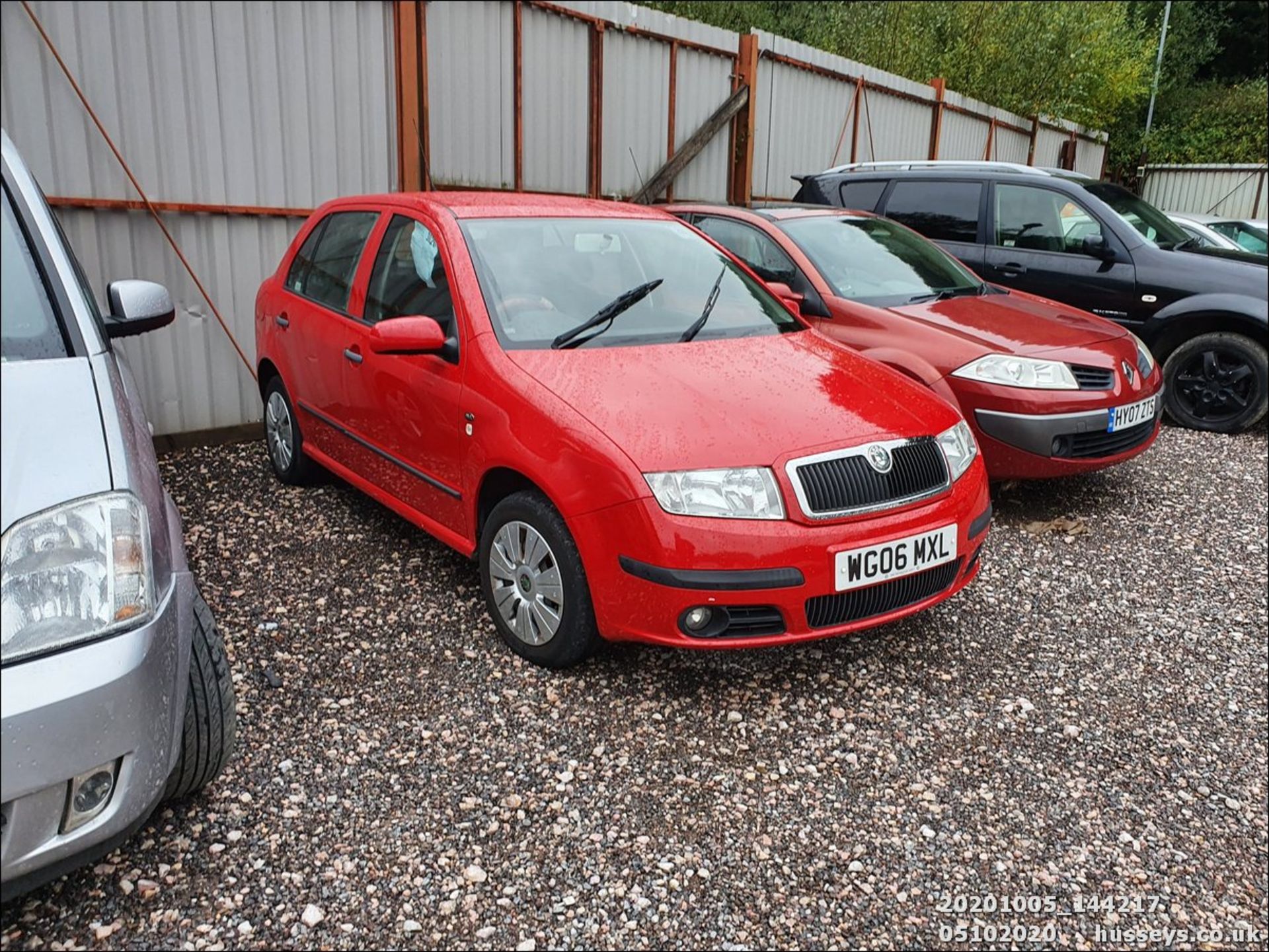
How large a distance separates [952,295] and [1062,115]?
14333 millimetres

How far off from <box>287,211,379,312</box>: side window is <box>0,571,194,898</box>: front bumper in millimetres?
2632

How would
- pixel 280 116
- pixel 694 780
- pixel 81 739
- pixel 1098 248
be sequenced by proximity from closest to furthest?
1. pixel 81 739
2. pixel 694 780
3. pixel 280 116
4. pixel 1098 248

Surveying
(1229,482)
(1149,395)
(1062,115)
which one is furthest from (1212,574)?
(1062,115)

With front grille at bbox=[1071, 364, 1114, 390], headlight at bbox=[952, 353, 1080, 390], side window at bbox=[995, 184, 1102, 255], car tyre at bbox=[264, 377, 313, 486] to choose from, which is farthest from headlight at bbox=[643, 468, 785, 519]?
side window at bbox=[995, 184, 1102, 255]

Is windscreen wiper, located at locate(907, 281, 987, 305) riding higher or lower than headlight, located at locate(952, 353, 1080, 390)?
higher

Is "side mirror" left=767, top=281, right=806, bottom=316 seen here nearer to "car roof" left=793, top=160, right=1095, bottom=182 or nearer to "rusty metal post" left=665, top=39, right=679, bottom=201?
"car roof" left=793, top=160, right=1095, bottom=182

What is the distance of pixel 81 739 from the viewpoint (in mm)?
1762

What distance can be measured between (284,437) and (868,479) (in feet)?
10.8

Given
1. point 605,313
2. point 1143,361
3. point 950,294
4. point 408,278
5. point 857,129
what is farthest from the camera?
point 857,129

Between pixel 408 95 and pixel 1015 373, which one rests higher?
pixel 408 95

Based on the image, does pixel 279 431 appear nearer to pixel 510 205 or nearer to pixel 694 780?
pixel 510 205

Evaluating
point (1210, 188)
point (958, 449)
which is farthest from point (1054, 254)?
point (1210, 188)

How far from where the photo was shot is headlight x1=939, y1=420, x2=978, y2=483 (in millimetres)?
3361

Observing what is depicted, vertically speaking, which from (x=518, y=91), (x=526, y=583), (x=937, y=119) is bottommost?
(x=526, y=583)
